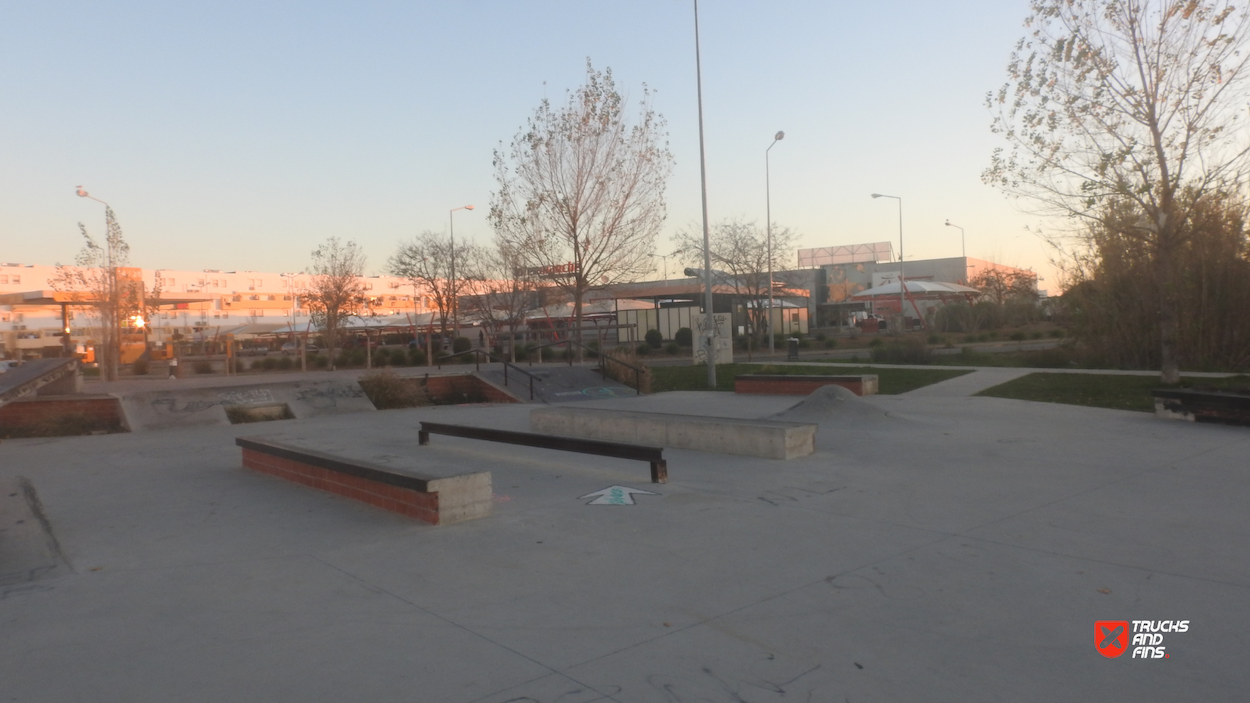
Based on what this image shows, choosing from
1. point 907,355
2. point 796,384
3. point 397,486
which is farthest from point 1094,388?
point 397,486

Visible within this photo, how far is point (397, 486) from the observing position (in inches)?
271

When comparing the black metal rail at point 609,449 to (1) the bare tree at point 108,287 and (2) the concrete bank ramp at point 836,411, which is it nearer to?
(2) the concrete bank ramp at point 836,411

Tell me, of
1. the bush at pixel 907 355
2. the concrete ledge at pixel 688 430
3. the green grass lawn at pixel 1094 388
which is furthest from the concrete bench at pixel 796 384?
the bush at pixel 907 355

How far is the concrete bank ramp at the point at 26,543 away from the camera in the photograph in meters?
5.70

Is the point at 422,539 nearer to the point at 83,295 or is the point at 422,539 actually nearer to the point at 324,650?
the point at 324,650

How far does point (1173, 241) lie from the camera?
52.5 ft

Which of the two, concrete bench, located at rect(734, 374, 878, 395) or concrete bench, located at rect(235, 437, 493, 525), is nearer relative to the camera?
concrete bench, located at rect(235, 437, 493, 525)

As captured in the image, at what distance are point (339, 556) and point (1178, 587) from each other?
5378mm

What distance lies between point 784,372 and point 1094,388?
779cm

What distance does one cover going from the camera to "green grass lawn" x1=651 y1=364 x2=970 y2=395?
63.0 feet

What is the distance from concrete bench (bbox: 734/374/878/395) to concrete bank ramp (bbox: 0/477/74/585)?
1326 cm

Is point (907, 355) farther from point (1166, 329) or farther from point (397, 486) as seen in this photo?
point (397, 486)

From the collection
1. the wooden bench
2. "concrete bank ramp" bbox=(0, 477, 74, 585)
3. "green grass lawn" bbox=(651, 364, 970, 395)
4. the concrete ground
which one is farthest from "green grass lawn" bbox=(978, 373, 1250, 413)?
"concrete bank ramp" bbox=(0, 477, 74, 585)

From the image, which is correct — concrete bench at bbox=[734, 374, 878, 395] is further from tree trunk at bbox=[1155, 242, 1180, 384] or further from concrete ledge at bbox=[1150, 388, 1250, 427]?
concrete ledge at bbox=[1150, 388, 1250, 427]
